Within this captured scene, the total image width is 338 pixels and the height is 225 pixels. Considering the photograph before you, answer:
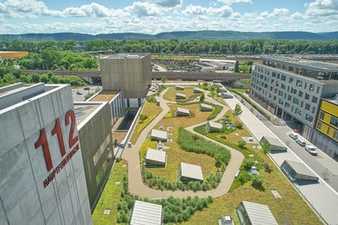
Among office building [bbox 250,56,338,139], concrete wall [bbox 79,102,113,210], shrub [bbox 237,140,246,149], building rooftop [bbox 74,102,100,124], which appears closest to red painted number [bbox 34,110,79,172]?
concrete wall [bbox 79,102,113,210]

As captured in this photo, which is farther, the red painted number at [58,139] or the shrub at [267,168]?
the shrub at [267,168]

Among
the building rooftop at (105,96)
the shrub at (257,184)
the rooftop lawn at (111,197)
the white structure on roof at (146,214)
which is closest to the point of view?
the white structure on roof at (146,214)

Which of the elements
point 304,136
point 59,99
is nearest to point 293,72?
point 304,136

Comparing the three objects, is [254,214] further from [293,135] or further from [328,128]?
[293,135]

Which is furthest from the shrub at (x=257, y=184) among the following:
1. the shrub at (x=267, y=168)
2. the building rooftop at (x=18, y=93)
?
the building rooftop at (x=18, y=93)

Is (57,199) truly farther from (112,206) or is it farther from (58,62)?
(58,62)

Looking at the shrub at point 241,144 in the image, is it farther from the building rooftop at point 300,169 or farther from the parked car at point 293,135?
the parked car at point 293,135

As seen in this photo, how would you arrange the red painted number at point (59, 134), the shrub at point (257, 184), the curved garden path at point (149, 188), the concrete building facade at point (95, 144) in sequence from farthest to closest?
the shrub at point (257, 184)
the curved garden path at point (149, 188)
the concrete building facade at point (95, 144)
the red painted number at point (59, 134)
